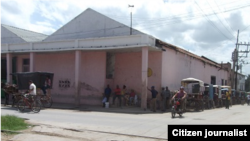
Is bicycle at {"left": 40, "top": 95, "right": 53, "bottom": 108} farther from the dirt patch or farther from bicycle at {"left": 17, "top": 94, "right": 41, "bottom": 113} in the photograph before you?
the dirt patch

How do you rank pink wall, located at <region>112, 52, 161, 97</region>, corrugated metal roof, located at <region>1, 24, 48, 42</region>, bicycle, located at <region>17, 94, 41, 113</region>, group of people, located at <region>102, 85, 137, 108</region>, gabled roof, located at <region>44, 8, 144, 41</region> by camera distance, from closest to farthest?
bicycle, located at <region>17, 94, 41, 113</region>
group of people, located at <region>102, 85, 137, 108</region>
pink wall, located at <region>112, 52, 161, 97</region>
gabled roof, located at <region>44, 8, 144, 41</region>
corrugated metal roof, located at <region>1, 24, 48, 42</region>

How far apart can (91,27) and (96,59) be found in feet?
13.7

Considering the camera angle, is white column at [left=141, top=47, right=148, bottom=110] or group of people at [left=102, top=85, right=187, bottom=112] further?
group of people at [left=102, top=85, right=187, bottom=112]

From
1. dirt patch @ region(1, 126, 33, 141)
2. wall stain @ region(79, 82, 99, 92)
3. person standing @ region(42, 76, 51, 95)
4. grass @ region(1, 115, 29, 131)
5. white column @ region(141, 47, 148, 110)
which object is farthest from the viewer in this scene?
wall stain @ region(79, 82, 99, 92)

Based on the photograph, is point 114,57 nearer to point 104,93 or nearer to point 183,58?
point 104,93

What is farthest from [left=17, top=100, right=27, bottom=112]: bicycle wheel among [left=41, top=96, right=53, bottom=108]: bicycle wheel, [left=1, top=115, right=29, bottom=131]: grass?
[left=1, top=115, right=29, bottom=131]: grass

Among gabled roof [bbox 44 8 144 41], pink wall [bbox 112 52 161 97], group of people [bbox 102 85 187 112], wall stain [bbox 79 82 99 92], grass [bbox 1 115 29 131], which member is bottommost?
grass [bbox 1 115 29 131]

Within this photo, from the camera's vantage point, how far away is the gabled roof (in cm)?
2238

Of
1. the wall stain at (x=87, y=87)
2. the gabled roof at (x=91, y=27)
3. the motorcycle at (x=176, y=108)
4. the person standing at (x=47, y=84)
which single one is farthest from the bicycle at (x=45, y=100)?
the motorcycle at (x=176, y=108)

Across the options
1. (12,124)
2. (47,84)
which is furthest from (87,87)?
(12,124)

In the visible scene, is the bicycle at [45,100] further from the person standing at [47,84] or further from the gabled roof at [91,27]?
the gabled roof at [91,27]

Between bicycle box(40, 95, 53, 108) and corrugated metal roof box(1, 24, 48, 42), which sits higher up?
corrugated metal roof box(1, 24, 48, 42)

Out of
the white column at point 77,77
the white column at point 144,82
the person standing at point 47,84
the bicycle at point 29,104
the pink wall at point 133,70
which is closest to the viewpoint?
the bicycle at point 29,104

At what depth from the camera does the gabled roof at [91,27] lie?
22375mm
